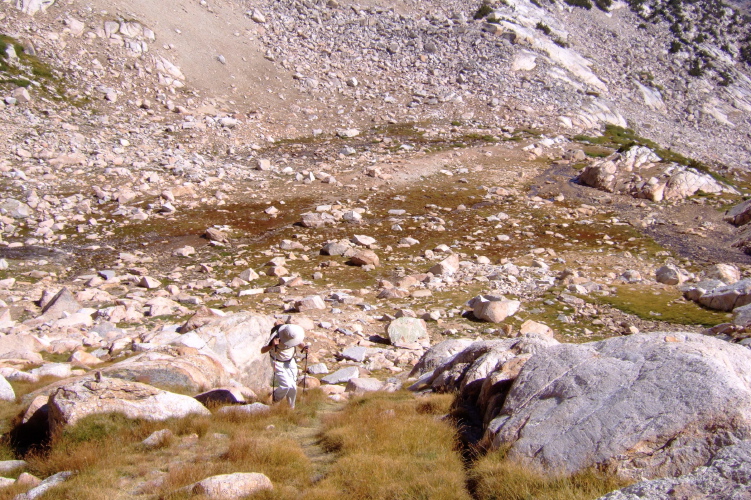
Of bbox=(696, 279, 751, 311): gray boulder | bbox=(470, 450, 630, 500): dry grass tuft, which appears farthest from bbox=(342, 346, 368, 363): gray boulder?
bbox=(696, 279, 751, 311): gray boulder

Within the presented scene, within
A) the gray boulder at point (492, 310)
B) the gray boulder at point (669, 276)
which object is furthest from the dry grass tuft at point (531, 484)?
the gray boulder at point (669, 276)

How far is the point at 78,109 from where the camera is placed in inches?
977

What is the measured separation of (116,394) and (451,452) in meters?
4.21

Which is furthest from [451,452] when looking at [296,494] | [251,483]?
[251,483]

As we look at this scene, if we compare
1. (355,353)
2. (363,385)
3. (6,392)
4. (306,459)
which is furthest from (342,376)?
(6,392)

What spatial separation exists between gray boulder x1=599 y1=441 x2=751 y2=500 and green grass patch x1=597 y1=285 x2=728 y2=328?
10.1 m

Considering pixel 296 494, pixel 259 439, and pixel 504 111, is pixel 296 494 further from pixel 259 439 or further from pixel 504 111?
pixel 504 111

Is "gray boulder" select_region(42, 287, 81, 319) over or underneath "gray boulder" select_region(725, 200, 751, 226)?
underneath

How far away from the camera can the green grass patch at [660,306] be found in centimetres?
1337

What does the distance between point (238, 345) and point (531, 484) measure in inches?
230

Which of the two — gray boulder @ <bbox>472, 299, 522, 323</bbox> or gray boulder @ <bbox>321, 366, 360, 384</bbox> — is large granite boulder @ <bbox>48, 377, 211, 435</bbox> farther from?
gray boulder @ <bbox>472, 299, 522, 323</bbox>

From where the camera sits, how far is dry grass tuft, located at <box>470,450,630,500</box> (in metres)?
4.47

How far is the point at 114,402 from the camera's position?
6.66 metres

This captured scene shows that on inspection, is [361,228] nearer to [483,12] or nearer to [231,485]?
[231,485]
